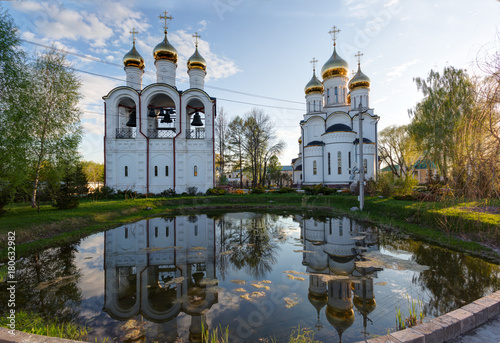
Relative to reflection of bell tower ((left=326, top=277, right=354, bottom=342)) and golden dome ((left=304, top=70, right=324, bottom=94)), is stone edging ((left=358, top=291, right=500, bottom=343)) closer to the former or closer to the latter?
reflection of bell tower ((left=326, top=277, right=354, bottom=342))

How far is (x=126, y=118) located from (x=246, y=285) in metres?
26.4

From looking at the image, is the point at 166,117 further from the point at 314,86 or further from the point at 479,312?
the point at 479,312

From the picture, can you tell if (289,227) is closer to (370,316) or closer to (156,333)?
(370,316)

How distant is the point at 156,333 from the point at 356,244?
7.08 metres

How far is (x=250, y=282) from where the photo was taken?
5.23 metres

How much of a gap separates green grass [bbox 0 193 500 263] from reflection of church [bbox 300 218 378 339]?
2.27 m

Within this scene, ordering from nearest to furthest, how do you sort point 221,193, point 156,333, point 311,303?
point 156,333
point 311,303
point 221,193

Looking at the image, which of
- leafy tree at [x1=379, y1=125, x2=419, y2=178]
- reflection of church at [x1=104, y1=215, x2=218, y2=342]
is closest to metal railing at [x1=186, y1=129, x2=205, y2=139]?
reflection of church at [x1=104, y1=215, x2=218, y2=342]

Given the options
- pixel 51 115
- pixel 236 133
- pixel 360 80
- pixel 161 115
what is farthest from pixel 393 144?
pixel 51 115

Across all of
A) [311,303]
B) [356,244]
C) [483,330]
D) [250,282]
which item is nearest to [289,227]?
[356,244]

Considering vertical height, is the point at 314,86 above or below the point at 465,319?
above

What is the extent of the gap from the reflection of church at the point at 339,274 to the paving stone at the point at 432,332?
1.11 meters

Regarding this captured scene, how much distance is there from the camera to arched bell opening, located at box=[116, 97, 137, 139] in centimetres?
2348

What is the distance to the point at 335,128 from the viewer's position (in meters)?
28.0
